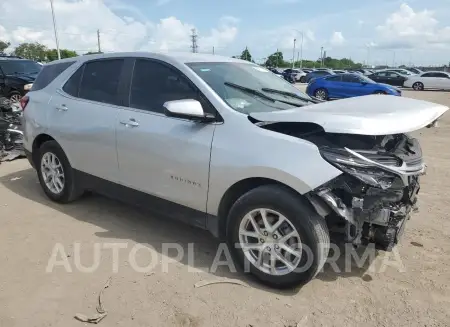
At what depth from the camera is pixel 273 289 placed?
3066 millimetres

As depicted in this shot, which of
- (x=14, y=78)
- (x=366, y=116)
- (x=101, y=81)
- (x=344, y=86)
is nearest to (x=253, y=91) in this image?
(x=366, y=116)

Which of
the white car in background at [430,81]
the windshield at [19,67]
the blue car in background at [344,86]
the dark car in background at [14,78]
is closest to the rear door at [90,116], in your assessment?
the dark car in background at [14,78]

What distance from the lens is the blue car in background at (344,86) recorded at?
Result: 19.0 metres

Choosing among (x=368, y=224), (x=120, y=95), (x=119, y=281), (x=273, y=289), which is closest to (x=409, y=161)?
(x=368, y=224)

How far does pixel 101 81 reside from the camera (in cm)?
421

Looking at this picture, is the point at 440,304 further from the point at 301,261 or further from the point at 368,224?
the point at 301,261

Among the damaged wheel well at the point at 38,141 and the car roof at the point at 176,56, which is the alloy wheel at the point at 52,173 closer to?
the damaged wheel well at the point at 38,141

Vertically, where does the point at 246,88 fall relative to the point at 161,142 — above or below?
above

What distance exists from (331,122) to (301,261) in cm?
103

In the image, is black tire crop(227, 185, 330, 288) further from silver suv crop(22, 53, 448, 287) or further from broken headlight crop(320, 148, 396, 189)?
broken headlight crop(320, 148, 396, 189)

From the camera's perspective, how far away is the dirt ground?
2.76 m

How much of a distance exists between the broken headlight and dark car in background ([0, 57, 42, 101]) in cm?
1180

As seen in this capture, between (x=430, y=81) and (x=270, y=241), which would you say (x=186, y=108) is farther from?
(x=430, y=81)

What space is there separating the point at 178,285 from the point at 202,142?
1.16m
